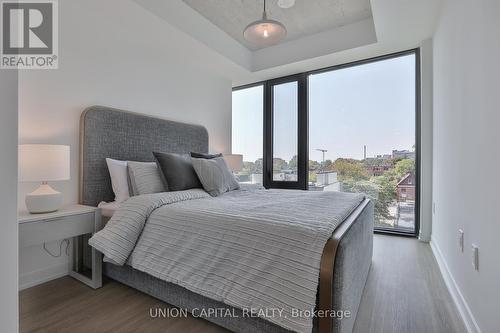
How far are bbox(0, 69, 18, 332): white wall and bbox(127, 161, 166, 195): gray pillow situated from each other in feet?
5.35

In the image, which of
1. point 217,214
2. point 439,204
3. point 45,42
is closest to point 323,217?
point 217,214

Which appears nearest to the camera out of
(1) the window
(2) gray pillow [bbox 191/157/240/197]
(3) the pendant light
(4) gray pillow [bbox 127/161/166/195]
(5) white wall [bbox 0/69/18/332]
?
(5) white wall [bbox 0/69/18/332]

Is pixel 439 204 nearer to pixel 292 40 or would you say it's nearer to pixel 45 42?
pixel 292 40

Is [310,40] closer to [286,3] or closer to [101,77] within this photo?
[286,3]

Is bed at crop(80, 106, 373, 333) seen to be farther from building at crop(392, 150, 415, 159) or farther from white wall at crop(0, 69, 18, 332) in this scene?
building at crop(392, 150, 415, 159)

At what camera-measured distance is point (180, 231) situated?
5.21ft

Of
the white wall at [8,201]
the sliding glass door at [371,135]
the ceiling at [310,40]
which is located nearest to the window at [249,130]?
the ceiling at [310,40]

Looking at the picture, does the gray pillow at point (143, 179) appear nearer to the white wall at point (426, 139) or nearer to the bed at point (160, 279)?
the bed at point (160, 279)

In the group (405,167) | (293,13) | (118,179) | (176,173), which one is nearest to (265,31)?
(293,13)

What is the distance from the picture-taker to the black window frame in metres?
3.29

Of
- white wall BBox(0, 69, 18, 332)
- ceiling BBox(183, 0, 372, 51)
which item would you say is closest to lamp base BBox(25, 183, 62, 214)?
white wall BBox(0, 69, 18, 332)

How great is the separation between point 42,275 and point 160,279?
1175 mm

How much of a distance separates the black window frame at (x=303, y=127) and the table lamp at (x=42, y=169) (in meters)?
3.21

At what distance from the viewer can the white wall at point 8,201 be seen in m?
0.65
